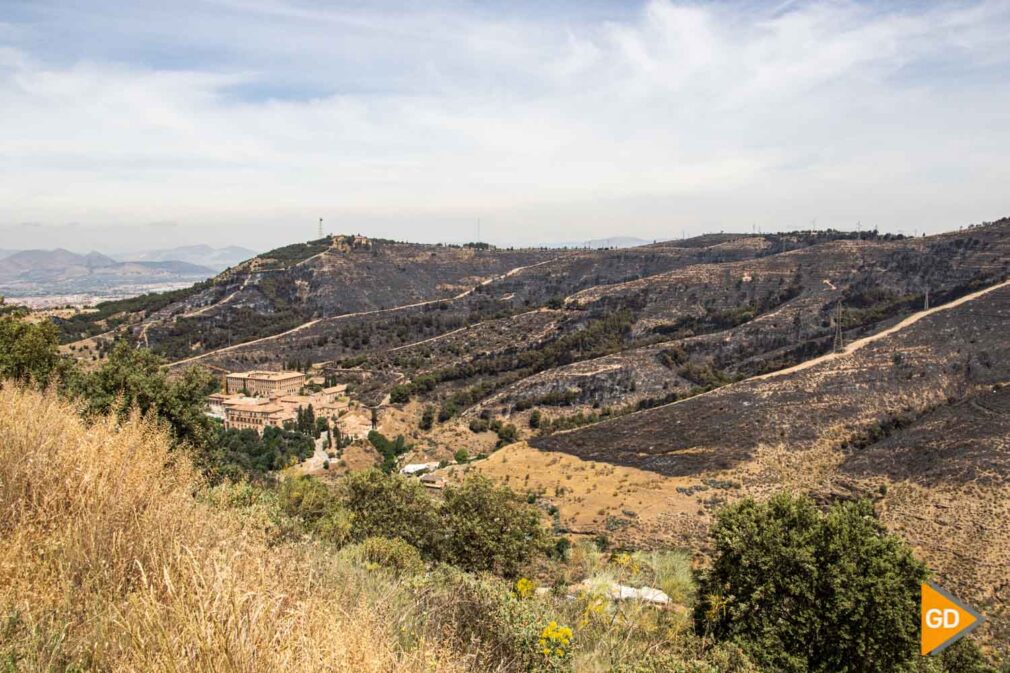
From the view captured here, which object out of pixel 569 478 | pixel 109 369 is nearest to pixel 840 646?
pixel 569 478

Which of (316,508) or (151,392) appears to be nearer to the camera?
(316,508)

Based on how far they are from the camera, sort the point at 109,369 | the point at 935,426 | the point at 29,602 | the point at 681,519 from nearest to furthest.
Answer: the point at 29,602
the point at 109,369
the point at 681,519
the point at 935,426

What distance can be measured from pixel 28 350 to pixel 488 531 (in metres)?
15.4

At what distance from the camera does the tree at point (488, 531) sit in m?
14.8

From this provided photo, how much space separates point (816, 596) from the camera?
11000mm

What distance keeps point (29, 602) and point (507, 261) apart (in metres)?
103

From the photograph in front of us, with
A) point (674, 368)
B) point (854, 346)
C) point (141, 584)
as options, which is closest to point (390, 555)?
point (141, 584)

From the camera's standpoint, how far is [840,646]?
34.6 ft

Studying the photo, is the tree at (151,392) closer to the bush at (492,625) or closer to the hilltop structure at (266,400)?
the bush at (492,625)

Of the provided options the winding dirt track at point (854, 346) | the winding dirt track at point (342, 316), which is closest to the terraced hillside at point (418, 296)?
the winding dirt track at point (342, 316)

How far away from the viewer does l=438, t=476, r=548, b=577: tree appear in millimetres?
14752

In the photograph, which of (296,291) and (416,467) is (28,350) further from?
(296,291)

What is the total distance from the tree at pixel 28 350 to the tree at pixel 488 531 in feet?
40.2

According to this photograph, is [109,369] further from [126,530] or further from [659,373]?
[659,373]
